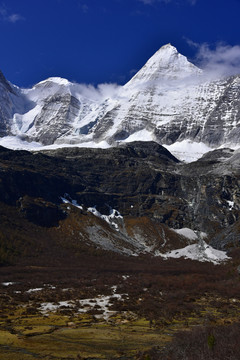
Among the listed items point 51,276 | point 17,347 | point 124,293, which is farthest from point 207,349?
point 51,276

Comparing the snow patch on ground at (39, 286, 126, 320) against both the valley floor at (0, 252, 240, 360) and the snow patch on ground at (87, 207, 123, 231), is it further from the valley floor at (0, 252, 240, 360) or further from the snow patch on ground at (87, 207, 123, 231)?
the snow patch on ground at (87, 207, 123, 231)

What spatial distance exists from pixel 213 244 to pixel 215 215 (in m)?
28.6

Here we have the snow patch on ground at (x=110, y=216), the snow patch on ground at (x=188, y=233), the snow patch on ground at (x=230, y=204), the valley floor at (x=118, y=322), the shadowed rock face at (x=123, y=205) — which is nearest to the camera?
the valley floor at (x=118, y=322)

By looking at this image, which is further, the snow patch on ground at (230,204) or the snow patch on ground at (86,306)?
the snow patch on ground at (230,204)

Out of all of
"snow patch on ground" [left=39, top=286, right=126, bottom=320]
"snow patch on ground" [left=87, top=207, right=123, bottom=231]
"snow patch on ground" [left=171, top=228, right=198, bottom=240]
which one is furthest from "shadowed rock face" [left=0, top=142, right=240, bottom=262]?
"snow patch on ground" [left=39, top=286, right=126, bottom=320]


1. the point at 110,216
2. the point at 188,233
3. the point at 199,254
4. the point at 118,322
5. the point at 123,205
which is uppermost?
the point at 123,205

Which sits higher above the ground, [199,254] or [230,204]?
[230,204]

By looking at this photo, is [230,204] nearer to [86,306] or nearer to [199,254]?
[199,254]

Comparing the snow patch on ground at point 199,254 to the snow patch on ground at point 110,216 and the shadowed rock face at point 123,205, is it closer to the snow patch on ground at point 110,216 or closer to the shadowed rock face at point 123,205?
the shadowed rock face at point 123,205

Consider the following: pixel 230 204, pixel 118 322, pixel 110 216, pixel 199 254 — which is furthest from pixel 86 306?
pixel 230 204

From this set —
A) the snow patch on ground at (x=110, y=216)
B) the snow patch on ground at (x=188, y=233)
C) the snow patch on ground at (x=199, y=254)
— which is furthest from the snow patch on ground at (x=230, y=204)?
the snow patch on ground at (x=110, y=216)

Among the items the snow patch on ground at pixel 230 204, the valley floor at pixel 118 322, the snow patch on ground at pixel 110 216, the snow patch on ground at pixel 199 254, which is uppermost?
the snow patch on ground at pixel 230 204

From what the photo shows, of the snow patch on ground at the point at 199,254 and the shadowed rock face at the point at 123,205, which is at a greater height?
the shadowed rock face at the point at 123,205

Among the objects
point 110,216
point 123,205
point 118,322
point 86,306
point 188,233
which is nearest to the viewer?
point 118,322
